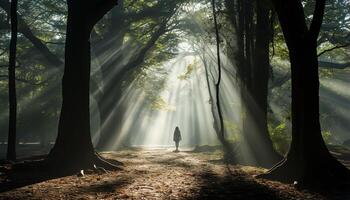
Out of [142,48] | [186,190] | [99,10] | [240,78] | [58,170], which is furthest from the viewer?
[142,48]

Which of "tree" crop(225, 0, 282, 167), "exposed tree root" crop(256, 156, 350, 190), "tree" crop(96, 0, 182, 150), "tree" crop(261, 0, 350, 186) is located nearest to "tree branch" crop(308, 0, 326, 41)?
"tree" crop(261, 0, 350, 186)

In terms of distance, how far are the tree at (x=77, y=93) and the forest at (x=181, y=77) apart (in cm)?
3

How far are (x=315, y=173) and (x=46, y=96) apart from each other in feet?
116

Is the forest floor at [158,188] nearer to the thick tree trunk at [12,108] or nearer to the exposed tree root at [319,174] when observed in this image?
the exposed tree root at [319,174]

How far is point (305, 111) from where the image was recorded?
9969mm

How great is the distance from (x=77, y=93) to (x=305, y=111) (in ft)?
23.7

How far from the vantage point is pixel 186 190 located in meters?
8.67

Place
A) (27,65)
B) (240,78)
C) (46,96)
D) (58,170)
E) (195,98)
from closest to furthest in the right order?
(58,170), (240,78), (27,65), (46,96), (195,98)

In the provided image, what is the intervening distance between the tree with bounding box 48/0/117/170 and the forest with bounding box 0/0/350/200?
3 cm

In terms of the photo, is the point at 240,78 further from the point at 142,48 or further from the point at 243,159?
the point at 142,48

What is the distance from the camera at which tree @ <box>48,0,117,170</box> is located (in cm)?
1259

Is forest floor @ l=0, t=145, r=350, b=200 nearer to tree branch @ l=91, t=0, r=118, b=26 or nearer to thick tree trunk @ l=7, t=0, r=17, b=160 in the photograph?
thick tree trunk @ l=7, t=0, r=17, b=160

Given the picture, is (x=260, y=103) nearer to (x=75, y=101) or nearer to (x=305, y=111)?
(x=305, y=111)

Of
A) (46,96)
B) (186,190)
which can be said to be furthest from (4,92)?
(186,190)
